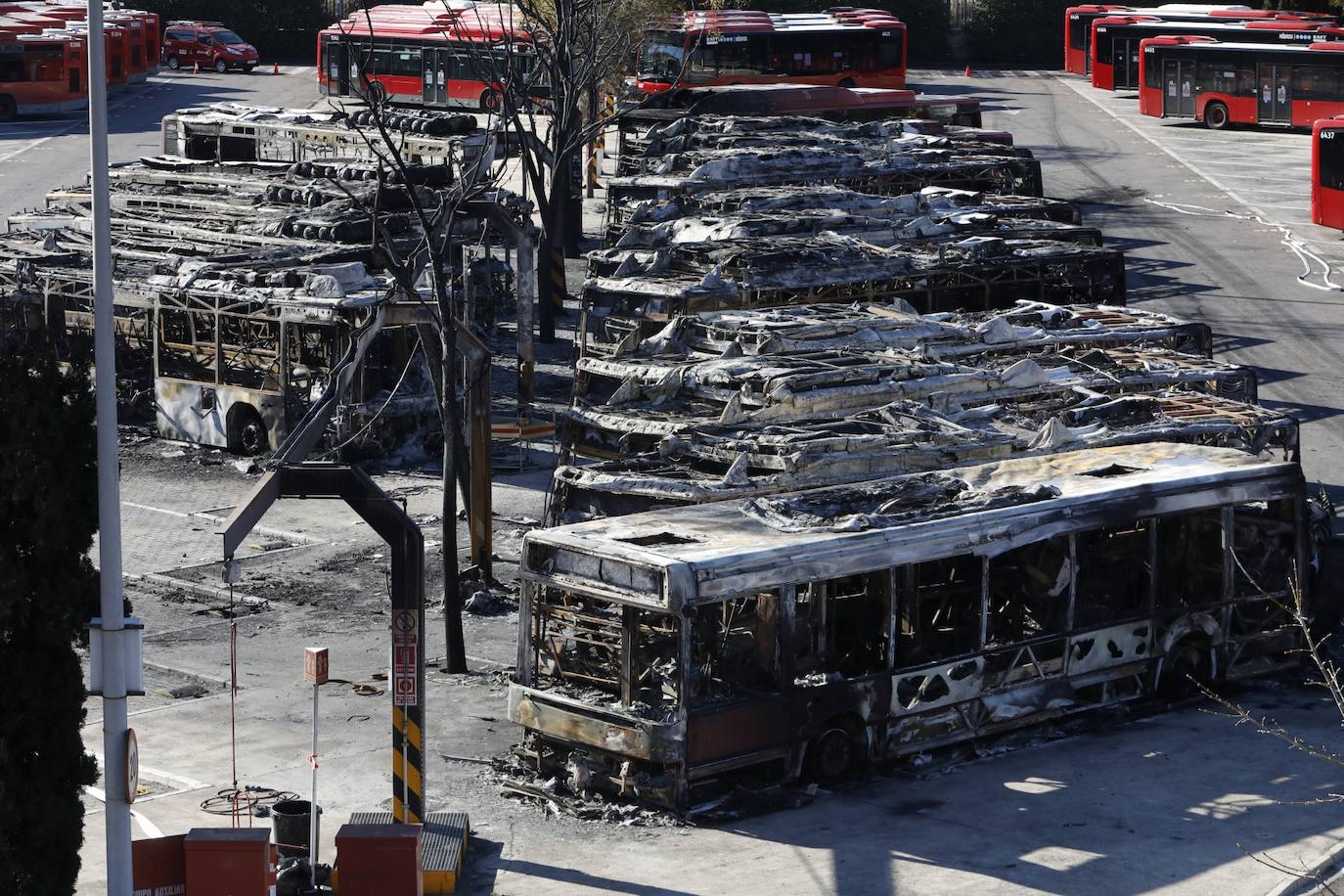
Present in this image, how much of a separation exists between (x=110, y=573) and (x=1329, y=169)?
121ft

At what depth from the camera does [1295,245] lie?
4259cm

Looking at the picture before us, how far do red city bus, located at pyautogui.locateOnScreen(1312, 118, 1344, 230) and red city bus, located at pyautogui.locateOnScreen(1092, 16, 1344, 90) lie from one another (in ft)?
59.9

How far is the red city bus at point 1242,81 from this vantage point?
59562mm

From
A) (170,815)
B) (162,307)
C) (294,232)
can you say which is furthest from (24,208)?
(170,815)

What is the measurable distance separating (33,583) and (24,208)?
1437 inches

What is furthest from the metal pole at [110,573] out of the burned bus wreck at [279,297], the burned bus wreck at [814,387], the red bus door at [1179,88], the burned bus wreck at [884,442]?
the red bus door at [1179,88]

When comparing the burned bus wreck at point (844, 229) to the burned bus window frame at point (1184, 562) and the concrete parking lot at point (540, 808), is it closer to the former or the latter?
the concrete parking lot at point (540, 808)

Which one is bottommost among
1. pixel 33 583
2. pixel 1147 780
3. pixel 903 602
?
pixel 1147 780

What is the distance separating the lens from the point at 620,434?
783 inches

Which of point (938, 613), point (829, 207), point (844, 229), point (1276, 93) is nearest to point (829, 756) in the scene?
point (938, 613)

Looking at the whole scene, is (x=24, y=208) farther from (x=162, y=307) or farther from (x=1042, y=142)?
(x=1042, y=142)

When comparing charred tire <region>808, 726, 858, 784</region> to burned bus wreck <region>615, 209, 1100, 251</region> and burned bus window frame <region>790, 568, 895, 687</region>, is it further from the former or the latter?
burned bus wreck <region>615, 209, 1100, 251</region>

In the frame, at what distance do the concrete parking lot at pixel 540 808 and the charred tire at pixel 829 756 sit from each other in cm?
16

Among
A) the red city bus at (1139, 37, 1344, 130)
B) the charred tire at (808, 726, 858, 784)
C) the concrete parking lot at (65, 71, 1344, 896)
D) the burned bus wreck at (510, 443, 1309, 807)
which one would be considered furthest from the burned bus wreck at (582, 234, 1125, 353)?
the red city bus at (1139, 37, 1344, 130)
